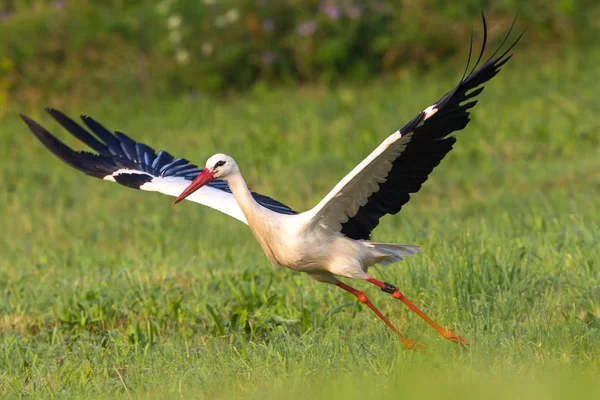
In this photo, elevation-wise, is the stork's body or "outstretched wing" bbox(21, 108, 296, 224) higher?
"outstretched wing" bbox(21, 108, 296, 224)

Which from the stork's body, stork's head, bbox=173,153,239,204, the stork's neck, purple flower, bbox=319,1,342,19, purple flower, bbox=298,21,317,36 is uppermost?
purple flower, bbox=319,1,342,19

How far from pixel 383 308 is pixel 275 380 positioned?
5.30 ft

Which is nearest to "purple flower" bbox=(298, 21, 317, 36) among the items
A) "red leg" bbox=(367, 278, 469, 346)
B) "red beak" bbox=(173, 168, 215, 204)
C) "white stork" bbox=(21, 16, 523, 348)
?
"white stork" bbox=(21, 16, 523, 348)

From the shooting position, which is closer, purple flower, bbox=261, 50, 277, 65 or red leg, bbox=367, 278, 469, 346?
red leg, bbox=367, 278, 469, 346

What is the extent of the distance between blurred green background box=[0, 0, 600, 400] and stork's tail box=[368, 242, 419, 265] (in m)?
0.29

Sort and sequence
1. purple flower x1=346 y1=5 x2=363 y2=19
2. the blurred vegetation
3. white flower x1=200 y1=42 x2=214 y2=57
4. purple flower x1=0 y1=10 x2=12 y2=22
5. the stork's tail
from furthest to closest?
purple flower x1=0 y1=10 x2=12 y2=22 → white flower x1=200 y1=42 x2=214 y2=57 → purple flower x1=346 y1=5 x2=363 y2=19 → the blurred vegetation → the stork's tail

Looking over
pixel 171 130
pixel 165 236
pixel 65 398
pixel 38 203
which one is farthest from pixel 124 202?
pixel 65 398

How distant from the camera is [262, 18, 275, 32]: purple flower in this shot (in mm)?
14000

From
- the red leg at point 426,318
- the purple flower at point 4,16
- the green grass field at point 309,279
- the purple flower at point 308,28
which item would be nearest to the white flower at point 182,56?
the purple flower at point 308,28

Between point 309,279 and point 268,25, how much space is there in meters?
7.58

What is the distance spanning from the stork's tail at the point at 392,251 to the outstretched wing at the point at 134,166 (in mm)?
711

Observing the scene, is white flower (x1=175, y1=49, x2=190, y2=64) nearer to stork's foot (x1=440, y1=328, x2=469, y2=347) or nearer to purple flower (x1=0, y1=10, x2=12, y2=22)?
purple flower (x1=0, y1=10, x2=12, y2=22)

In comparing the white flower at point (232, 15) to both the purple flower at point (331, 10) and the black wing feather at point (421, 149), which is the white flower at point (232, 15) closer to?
the purple flower at point (331, 10)

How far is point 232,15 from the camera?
45.5 feet
